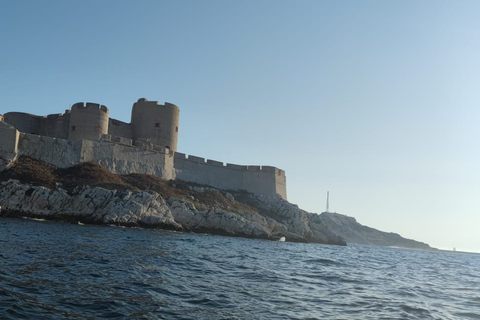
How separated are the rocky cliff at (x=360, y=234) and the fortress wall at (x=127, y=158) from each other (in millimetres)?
74142

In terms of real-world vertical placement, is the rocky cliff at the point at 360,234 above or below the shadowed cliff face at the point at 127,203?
below

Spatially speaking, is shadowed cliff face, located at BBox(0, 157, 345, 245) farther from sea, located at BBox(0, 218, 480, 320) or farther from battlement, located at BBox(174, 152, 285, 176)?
sea, located at BBox(0, 218, 480, 320)

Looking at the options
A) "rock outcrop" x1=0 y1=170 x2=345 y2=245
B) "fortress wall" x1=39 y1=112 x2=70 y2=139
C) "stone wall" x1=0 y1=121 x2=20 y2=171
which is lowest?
"rock outcrop" x1=0 y1=170 x2=345 y2=245

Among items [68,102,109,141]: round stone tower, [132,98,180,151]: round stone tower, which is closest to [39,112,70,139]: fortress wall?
[68,102,109,141]: round stone tower

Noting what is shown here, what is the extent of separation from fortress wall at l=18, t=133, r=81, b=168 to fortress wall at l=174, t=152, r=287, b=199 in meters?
11.5

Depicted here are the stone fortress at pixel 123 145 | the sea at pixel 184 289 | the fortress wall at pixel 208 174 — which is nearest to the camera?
the sea at pixel 184 289

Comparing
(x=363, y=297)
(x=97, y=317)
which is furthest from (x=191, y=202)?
(x=97, y=317)

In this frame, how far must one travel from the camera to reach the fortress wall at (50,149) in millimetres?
33219

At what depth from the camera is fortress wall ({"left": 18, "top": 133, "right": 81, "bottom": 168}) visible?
33.2m

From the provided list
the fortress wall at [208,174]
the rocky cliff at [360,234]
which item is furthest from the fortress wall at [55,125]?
the rocky cliff at [360,234]

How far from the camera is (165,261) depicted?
14.0m

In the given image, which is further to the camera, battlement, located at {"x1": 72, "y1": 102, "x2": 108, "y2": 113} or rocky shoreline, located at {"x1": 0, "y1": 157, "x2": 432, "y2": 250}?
battlement, located at {"x1": 72, "y1": 102, "x2": 108, "y2": 113}

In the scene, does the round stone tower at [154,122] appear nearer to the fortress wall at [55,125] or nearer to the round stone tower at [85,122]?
the round stone tower at [85,122]

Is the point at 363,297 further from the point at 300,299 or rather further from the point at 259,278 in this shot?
the point at 259,278
